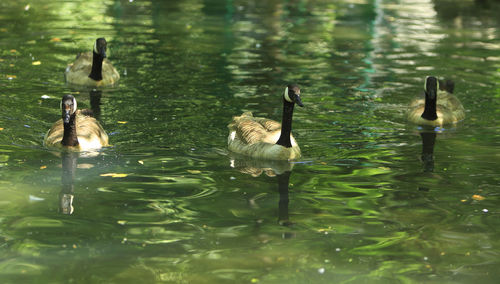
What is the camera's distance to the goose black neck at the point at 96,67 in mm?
17859

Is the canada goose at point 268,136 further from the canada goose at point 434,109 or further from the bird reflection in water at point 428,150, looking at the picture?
the canada goose at point 434,109

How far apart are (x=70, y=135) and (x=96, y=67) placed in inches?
217

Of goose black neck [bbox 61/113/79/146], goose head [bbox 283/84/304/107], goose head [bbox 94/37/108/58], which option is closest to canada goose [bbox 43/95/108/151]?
goose black neck [bbox 61/113/79/146]

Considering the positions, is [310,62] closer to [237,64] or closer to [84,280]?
[237,64]

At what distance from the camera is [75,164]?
1214 cm

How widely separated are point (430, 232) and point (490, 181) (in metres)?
2.48

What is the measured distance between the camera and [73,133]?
1265cm

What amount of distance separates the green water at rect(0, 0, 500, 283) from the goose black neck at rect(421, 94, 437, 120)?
364 mm

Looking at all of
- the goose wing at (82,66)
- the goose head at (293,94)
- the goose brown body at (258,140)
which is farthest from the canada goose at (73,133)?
the goose wing at (82,66)

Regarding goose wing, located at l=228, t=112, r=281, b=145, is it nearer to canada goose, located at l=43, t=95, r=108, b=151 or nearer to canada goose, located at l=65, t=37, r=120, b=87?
canada goose, located at l=43, t=95, r=108, b=151

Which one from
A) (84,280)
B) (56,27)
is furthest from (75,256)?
(56,27)

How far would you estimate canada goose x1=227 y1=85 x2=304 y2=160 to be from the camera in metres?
12.5

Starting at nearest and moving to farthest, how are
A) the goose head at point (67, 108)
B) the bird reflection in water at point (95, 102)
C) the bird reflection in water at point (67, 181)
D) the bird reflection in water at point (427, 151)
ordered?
the bird reflection in water at point (67, 181), the bird reflection in water at point (427, 151), the goose head at point (67, 108), the bird reflection in water at point (95, 102)

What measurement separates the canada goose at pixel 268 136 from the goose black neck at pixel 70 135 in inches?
93.3
